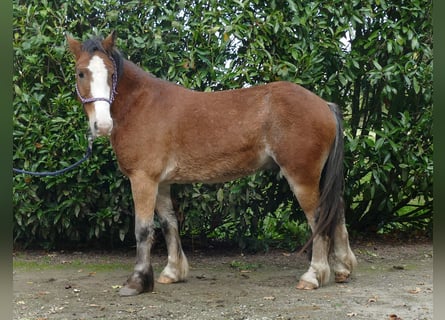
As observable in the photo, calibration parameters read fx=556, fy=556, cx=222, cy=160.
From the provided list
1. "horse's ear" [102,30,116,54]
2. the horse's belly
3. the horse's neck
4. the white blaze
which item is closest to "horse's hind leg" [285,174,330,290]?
the horse's belly

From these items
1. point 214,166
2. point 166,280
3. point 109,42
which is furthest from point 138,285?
point 109,42

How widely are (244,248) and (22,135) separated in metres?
2.75

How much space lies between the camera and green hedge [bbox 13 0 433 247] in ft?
18.6

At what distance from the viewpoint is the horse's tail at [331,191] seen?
186 inches

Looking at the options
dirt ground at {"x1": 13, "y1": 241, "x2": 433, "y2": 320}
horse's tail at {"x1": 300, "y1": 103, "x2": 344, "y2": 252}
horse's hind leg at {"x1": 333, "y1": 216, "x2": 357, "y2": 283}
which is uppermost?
horse's tail at {"x1": 300, "y1": 103, "x2": 344, "y2": 252}

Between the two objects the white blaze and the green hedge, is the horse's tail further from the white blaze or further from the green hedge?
A: the white blaze

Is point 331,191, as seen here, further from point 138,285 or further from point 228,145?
point 138,285

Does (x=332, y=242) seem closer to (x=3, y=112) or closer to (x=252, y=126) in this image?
(x=252, y=126)

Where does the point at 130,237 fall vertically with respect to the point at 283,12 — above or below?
below

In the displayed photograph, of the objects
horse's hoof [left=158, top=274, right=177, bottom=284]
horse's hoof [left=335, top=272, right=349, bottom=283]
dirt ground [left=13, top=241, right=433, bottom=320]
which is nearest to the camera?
dirt ground [left=13, top=241, right=433, bottom=320]

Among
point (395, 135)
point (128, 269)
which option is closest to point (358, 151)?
point (395, 135)

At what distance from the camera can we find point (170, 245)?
5.14 m

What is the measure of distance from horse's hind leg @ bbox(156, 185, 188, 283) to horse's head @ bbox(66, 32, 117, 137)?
1.16 meters

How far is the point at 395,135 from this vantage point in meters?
5.95
